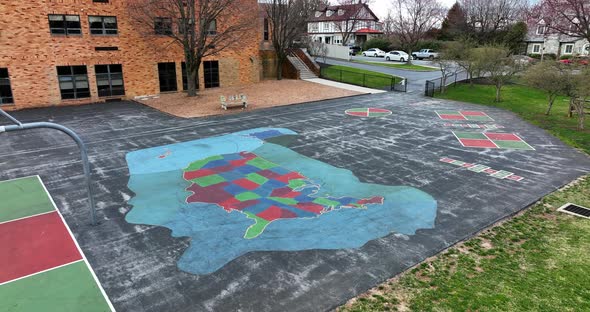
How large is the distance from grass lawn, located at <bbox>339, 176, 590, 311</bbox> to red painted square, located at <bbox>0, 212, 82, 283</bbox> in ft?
19.9

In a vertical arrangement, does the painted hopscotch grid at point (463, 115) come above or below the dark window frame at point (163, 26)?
below

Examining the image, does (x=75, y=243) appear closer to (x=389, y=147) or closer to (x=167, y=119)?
(x=389, y=147)

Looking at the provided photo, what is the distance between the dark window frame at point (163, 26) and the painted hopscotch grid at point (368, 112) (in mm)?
14560

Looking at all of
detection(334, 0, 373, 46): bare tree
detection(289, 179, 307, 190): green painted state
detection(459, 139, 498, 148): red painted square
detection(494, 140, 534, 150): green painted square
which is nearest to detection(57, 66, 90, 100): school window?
detection(289, 179, 307, 190): green painted state

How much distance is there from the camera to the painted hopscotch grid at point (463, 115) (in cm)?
2215

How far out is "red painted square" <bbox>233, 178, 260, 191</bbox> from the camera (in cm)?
1198

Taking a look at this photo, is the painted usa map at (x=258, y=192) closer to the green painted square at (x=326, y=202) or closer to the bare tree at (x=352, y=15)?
the green painted square at (x=326, y=202)

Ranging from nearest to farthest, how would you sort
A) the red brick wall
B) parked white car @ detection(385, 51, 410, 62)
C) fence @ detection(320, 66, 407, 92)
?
the red brick wall
fence @ detection(320, 66, 407, 92)
parked white car @ detection(385, 51, 410, 62)

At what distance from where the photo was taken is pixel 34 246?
8516 mm

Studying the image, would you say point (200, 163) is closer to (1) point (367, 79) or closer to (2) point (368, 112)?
(2) point (368, 112)

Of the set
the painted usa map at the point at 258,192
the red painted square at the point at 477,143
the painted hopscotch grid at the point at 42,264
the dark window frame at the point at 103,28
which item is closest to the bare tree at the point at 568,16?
the red painted square at the point at 477,143

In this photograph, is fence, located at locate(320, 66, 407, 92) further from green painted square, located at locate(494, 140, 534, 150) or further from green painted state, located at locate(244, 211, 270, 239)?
green painted state, located at locate(244, 211, 270, 239)

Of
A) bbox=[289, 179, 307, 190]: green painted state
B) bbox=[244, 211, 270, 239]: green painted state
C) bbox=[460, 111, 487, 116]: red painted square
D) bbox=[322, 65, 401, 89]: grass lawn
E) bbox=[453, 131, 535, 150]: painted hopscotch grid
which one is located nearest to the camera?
bbox=[244, 211, 270, 239]: green painted state

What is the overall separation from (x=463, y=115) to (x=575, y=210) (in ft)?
43.7
